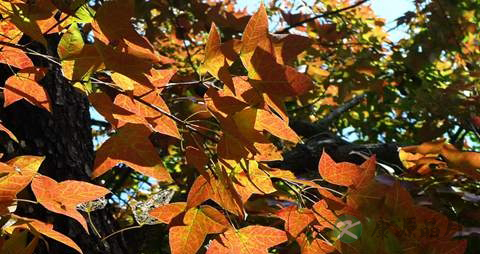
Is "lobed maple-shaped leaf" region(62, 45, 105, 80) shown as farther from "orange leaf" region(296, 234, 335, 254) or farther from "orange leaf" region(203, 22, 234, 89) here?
"orange leaf" region(296, 234, 335, 254)

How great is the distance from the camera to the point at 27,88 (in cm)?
86

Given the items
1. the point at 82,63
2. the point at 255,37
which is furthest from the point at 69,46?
the point at 255,37

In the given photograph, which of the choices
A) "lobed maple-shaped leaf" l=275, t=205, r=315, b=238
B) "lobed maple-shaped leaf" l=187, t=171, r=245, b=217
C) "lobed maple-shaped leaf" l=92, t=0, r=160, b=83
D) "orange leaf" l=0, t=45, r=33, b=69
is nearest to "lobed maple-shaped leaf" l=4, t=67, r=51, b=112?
"orange leaf" l=0, t=45, r=33, b=69

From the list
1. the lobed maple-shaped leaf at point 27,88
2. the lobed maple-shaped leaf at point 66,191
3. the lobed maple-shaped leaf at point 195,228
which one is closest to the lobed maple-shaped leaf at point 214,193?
the lobed maple-shaped leaf at point 195,228

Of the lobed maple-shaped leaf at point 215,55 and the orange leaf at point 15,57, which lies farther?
the orange leaf at point 15,57

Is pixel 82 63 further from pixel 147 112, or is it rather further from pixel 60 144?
pixel 60 144

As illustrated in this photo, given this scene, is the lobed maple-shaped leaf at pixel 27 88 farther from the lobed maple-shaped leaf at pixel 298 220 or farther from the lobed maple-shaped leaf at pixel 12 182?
the lobed maple-shaped leaf at pixel 298 220

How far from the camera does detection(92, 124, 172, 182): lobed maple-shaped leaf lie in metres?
0.80

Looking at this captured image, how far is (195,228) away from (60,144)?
708 millimetres

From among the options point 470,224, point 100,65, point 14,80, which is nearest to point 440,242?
point 470,224

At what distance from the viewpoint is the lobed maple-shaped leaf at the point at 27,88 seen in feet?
2.76

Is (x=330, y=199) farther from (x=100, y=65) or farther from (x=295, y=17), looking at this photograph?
(x=295, y=17)

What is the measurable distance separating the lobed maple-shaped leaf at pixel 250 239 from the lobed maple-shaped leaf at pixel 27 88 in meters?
0.34

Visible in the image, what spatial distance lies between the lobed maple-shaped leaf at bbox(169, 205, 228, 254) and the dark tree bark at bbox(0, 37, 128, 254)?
0.50 m
